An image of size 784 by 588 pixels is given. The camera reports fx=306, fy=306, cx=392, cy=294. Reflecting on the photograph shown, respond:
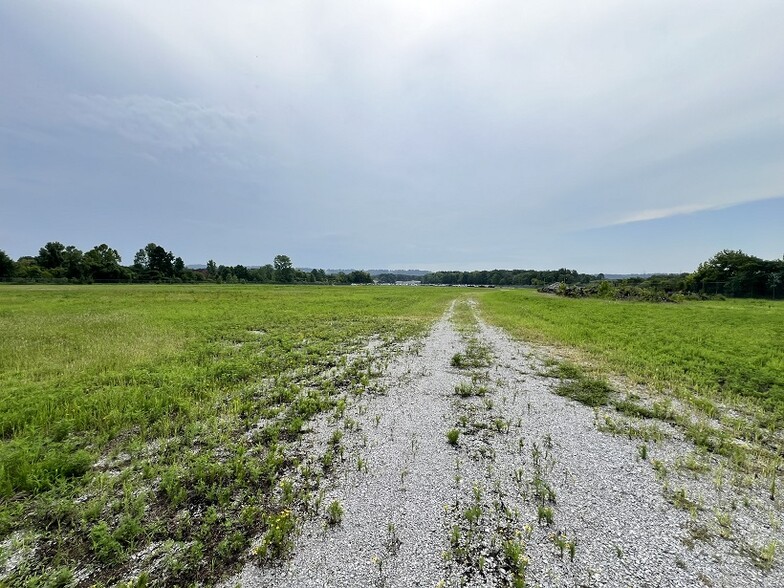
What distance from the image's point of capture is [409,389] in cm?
917

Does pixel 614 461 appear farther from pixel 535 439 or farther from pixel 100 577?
pixel 100 577

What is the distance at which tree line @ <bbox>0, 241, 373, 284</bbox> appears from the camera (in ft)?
277

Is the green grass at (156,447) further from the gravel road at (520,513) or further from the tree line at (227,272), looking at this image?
the tree line at (227,272)

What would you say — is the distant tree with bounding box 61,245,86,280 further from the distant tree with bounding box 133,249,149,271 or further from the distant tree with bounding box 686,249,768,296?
the distant tree with bounding box 686,249,768,296

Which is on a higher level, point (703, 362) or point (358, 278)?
point (358, 278)

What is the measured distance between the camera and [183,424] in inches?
260

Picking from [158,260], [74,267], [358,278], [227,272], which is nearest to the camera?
[74,267]

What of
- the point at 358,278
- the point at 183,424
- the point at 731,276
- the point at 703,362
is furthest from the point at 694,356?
the point at 358,278

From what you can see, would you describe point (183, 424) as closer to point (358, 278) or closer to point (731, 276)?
point (731, 276)

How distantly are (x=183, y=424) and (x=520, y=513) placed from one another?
6709mm

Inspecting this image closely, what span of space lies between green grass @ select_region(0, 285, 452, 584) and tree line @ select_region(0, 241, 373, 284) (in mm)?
104795

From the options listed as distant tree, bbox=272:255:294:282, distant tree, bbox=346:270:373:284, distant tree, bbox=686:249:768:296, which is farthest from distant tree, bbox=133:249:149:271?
distant tree, bbox=686:249:768:296

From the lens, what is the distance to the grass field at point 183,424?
12.0 ft

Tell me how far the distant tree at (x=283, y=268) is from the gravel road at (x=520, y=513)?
148401 millimetres
